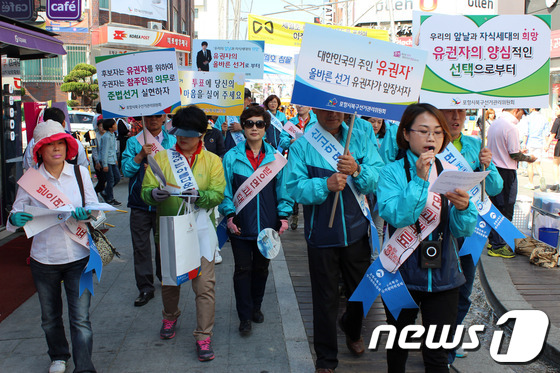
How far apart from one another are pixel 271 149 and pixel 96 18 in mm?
36279

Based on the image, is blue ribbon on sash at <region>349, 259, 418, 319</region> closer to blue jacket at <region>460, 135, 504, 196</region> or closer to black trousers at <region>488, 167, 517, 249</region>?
blue jacket at <region>460, 135, 504, 196</region>

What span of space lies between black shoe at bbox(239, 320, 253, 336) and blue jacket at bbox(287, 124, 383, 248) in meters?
1.21

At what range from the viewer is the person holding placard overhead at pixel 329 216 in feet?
13.0

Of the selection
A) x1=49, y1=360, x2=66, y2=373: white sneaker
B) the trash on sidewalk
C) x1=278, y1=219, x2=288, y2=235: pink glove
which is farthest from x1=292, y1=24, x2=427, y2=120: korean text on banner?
the trash on sidewalk

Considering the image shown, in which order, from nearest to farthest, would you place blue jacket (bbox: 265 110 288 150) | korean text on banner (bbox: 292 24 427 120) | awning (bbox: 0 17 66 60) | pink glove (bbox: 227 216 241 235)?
korean text on banner (bbox: 292 24 427 120) < pink glove (bbox: 227 216 241 235) < awning (bbox: 0 17 66 60) < blue jacket (bbox: 265 110 288 150)

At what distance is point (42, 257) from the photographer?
152 inches

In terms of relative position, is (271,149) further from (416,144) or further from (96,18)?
(96,18)

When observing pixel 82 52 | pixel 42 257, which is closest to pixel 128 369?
pixel 42 257

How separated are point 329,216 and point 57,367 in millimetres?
2274

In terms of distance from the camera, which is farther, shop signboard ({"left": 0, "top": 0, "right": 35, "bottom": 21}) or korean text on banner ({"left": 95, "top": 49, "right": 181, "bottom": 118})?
shop signboard ({"left": 0, "top": 0, "right": 35, "bottom": 21})

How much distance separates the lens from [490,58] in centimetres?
433

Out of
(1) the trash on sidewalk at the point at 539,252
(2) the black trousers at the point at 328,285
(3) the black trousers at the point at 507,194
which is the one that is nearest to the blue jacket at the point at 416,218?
(2) the black trousers at the point at 328,285

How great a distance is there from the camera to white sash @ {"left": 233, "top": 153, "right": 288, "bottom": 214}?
484 cm

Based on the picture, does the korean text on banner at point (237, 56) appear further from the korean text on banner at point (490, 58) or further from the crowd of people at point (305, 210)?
the korean text on banner at point (490, 58)
